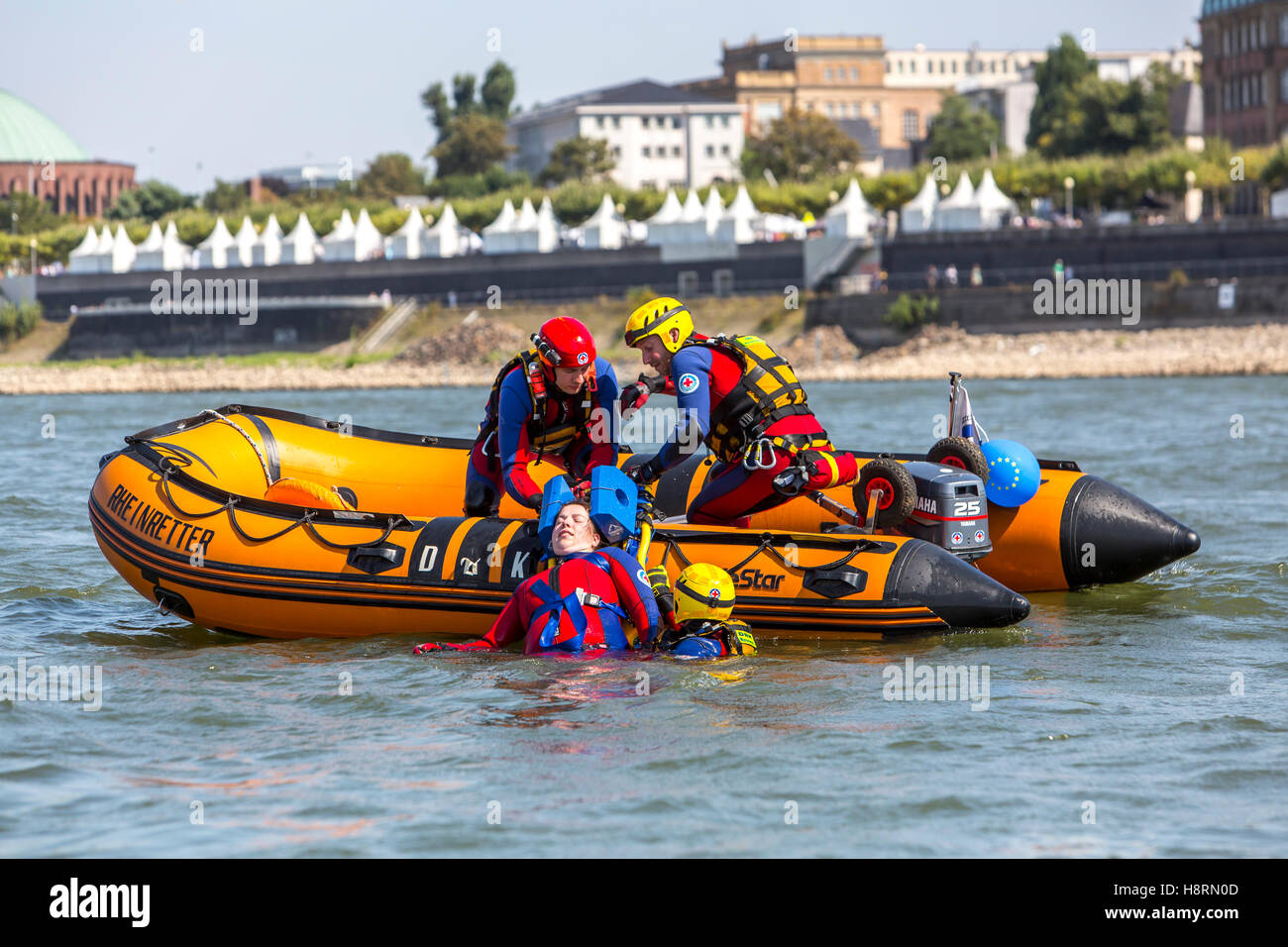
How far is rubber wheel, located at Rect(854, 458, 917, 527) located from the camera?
328 inches

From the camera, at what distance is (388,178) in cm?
8931

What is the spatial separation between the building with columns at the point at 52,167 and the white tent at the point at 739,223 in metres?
65.0

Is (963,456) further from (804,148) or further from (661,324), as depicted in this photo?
(804,148)

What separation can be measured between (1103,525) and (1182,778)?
3.39 meters

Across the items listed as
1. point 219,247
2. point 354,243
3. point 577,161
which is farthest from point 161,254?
point 577,161

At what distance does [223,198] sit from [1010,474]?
8345 cm

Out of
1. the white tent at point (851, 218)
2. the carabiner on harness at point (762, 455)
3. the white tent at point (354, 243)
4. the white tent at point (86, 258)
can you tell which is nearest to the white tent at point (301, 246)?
the white tent at point (354, 243)

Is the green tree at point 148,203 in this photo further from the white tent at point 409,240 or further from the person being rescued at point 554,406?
the person being rescued at point 554,406

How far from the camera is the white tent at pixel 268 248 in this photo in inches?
2295
